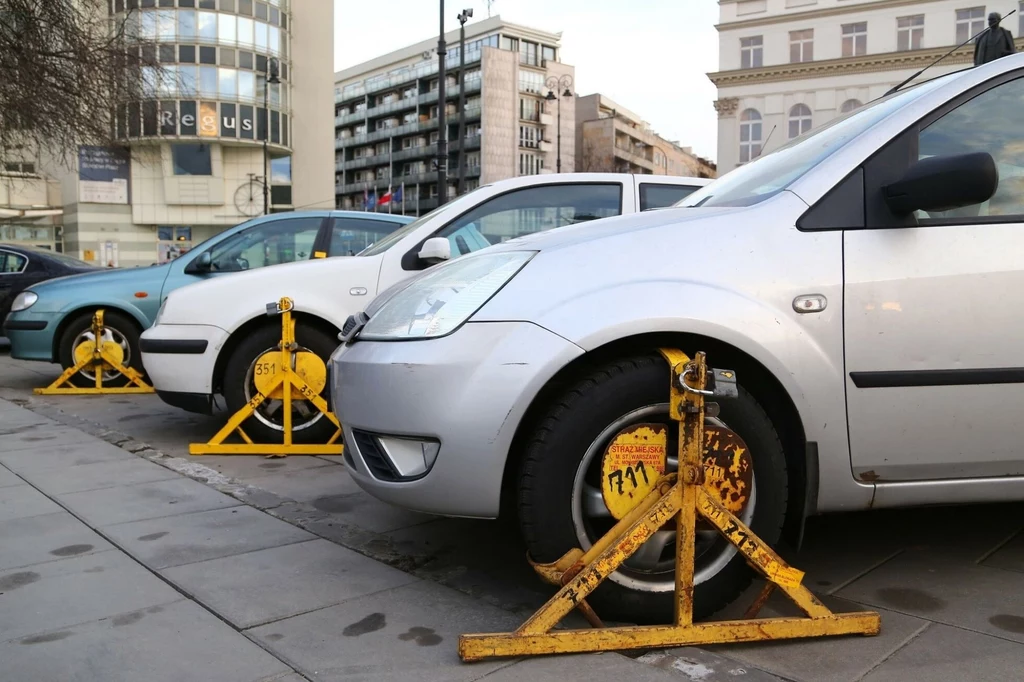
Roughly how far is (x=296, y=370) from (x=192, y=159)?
44.2 metres

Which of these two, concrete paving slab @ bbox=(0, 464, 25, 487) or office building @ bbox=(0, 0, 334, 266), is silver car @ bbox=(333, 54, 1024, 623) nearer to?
concrete paving slab @ bbox=(0, 464, 25, 487)

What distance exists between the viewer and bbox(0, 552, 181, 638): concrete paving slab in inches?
105

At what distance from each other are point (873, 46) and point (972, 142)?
58.4 m

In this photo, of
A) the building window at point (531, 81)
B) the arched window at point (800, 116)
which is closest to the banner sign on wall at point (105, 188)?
the arched window at point (800, 116)

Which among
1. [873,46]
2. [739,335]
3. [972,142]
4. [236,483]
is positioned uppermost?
[873,46]

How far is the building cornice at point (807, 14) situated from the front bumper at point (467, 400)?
2342 inches

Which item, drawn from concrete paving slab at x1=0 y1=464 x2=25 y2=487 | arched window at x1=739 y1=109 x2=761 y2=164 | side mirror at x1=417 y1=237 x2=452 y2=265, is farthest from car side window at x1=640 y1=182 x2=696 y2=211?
arched window at x1=739 y1=109 x2=761 y2=164

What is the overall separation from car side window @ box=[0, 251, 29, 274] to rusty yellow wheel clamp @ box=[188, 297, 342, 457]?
720 centimetres

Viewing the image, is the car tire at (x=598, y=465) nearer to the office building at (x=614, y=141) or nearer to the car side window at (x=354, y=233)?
the car side window at (x=354, y=233)

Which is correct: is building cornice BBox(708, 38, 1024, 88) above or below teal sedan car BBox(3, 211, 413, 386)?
above

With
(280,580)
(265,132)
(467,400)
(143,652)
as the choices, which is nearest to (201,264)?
(280,580)

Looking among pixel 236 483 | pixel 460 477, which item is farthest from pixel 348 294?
pixel 460 477

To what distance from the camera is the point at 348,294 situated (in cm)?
512

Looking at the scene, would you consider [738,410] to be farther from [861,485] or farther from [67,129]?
[67,129]
